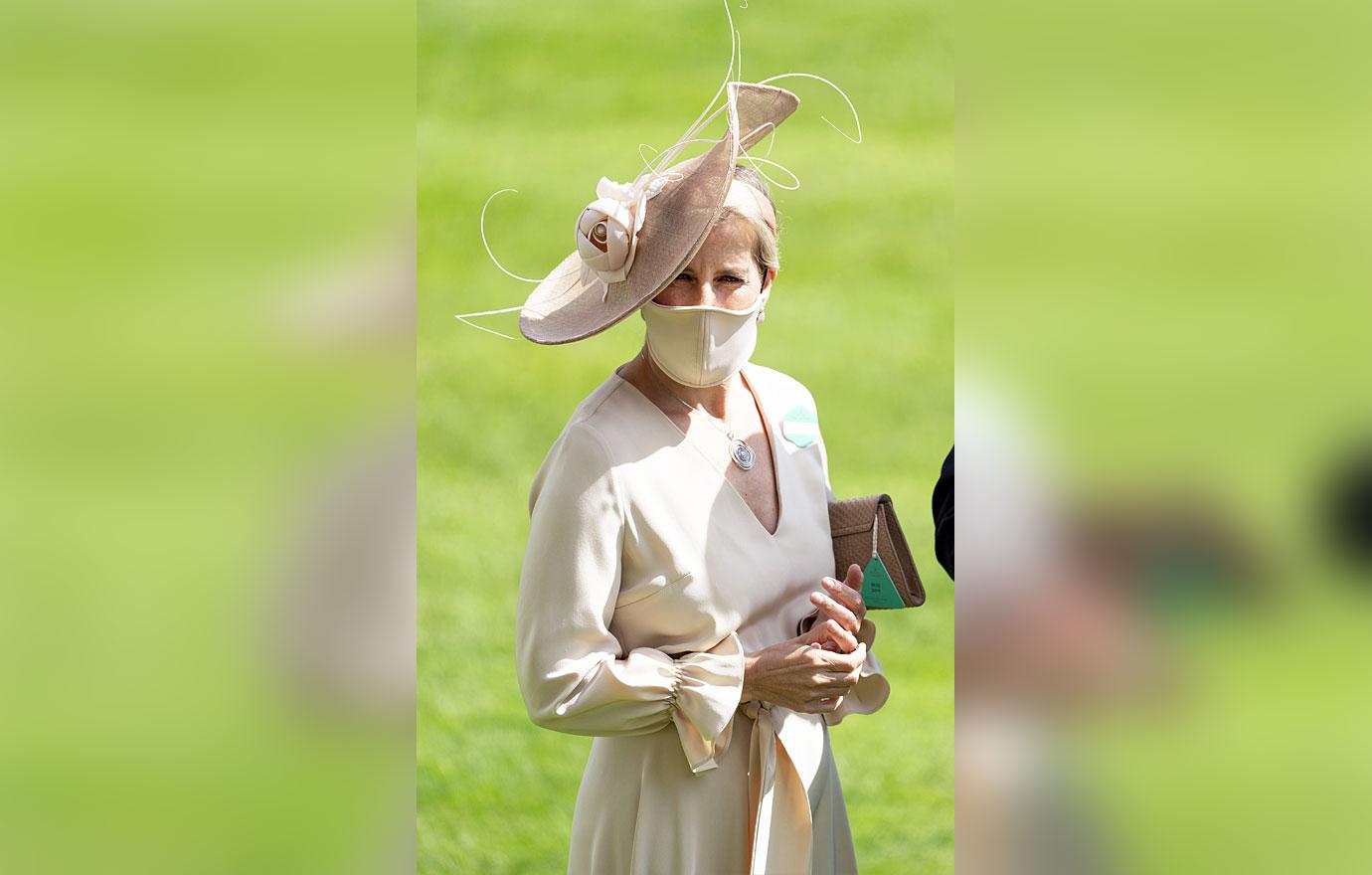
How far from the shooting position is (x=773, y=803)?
2201mm

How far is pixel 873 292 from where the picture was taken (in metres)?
7.73

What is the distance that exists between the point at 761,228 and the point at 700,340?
20cm

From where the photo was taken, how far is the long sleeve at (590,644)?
6.85 feet

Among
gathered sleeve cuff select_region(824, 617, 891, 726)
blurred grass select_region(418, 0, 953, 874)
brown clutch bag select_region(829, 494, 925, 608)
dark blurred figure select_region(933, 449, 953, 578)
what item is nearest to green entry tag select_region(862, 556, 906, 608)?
brown clutch bag select_region(829, 494, 925, 608)

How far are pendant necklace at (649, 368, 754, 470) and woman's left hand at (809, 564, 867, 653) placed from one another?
0.23m

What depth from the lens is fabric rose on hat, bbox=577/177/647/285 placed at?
2127mm

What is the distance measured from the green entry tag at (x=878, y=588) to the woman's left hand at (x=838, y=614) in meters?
0.03

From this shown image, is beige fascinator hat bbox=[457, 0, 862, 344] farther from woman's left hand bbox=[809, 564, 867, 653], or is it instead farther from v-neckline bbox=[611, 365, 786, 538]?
woman's left hand bbox=[809, 564, 867, 653]

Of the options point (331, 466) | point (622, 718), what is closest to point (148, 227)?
point (331, 466)

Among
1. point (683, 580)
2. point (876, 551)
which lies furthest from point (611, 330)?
point (683, 580)

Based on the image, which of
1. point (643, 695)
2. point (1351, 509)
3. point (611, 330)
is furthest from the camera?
point (611, 330)

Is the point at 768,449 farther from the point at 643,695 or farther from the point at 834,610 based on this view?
the point at 643,695

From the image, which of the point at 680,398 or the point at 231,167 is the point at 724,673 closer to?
the point at 680,398

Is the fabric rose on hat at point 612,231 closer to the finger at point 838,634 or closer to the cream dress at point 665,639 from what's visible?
the cream dress at point 665,639
